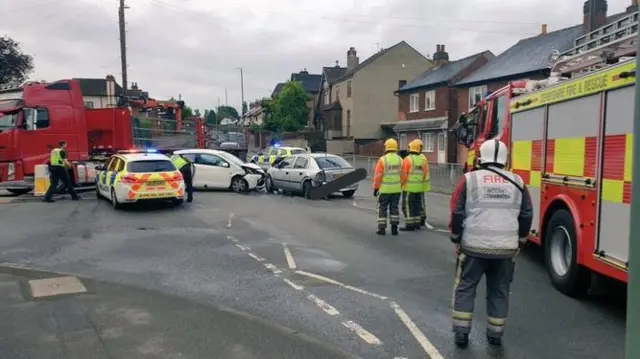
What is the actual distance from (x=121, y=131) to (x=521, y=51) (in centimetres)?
2341

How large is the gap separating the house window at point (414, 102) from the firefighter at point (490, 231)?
38.0 meters

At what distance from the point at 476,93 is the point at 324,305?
3034cm

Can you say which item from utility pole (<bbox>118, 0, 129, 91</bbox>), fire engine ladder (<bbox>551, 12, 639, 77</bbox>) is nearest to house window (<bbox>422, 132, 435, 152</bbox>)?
utility pole (<bbox>118, 0, 129, 91</bbox>)

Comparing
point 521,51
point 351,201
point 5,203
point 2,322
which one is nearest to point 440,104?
point 521,51

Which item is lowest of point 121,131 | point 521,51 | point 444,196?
point 444,196

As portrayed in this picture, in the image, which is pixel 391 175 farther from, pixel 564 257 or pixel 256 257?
pixel 564 257

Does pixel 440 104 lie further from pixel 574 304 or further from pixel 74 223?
pixel 574 304

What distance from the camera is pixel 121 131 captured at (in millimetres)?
19906

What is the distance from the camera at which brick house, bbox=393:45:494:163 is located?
38.1 meters

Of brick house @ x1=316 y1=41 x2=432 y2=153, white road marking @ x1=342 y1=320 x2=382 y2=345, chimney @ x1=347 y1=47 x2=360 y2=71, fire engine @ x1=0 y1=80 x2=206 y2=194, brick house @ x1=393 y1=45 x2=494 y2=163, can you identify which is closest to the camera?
white road marking @ x1=342 y1=320 x2=382 y2=345

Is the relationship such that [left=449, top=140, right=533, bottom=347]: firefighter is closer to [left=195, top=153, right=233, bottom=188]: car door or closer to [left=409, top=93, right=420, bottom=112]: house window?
[left=195, top=153, right=233, bottom=188]: car door

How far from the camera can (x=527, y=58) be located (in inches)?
Answer: 1212

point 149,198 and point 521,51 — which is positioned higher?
point 521,51

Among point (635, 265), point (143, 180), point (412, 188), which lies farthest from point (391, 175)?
point (635, 265)
